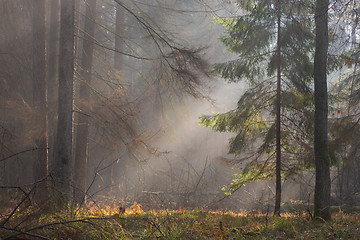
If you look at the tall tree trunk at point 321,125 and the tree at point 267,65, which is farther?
the tree at point 267,65

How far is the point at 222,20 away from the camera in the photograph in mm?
9523

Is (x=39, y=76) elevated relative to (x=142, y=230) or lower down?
elevated

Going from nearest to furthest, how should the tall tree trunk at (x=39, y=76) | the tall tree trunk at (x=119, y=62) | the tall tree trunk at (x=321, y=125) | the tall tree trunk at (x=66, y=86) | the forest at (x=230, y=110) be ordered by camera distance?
1. the forest at (x=230, y=110)
2. the tall tree trunk at (x=321, y=125)
3. the tall tree trunk at (x=66, y=86)
4. the tall tree trunk at (x=39, y=76)
5. the tall tree trunk at (x=119, y=62)

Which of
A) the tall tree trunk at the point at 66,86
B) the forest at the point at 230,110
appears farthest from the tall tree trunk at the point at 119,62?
the tall tree trunk at the point at 66,86

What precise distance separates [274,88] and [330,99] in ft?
5.30

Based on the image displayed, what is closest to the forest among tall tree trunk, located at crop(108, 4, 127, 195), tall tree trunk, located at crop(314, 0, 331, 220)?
tall tree trunk, located at crop(314, 0, 331, 220)

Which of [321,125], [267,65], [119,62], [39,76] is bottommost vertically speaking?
[321,125]

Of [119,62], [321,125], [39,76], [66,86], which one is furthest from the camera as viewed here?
[119,62]

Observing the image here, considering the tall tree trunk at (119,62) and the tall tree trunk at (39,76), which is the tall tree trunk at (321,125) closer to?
the tall tree trunk at (39,76)

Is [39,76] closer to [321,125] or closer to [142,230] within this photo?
[142,230]

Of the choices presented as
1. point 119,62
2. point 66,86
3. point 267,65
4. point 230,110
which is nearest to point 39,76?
point 66,86

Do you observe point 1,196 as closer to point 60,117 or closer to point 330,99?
point 60,117

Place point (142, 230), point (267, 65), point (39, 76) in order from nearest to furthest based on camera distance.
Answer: point (142, 230) < point (267, 65) < point (39, 76)

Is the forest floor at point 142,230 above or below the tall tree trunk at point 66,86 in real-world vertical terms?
below
